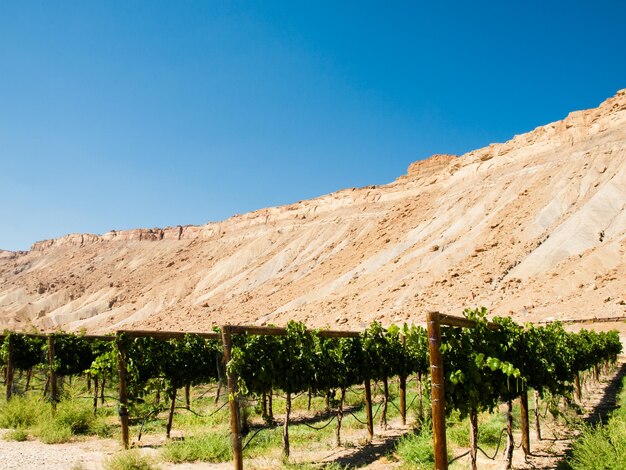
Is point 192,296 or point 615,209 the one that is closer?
point 615,209

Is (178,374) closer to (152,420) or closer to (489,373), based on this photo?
(152,420)

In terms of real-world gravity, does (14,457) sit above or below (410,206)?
below

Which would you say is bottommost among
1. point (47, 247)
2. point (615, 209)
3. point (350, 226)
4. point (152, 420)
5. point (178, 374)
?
point (152, 420)

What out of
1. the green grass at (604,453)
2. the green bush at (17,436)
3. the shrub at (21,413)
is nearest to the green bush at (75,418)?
the shrub at (21,413)

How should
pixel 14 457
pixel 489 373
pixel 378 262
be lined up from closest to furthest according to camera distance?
1. pixel 489 373
2. pixel 14 457
3. pixel 378 262

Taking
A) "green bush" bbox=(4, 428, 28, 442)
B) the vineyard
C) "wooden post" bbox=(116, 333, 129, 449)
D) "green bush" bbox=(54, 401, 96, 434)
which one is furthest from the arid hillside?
"green bush" bbox=(4, 428, 28, 442)

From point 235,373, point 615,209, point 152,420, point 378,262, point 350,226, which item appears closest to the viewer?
point 235,373

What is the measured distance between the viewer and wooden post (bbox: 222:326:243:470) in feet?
24.3

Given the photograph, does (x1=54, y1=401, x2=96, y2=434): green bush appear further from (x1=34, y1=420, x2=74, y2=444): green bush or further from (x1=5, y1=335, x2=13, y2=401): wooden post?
(x1=5, y1=335, x2=13, y2=401): wooden post

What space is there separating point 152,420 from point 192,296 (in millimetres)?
52711

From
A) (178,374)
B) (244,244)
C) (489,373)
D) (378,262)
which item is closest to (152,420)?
(178,374)

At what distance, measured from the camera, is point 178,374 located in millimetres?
11859

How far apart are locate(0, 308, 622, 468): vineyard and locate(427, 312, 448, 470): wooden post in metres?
0.01

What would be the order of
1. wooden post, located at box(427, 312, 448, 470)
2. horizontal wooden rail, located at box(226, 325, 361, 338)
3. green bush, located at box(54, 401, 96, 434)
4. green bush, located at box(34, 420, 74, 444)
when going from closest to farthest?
wooden post, located at box(427, 312, 448, 470) → horizontal wooden rail, located at box(226, 325, 361, 338) → green bush, located at box(34, 420, 74, 444) → green bush, located at box(54, 401, 96, 434)
